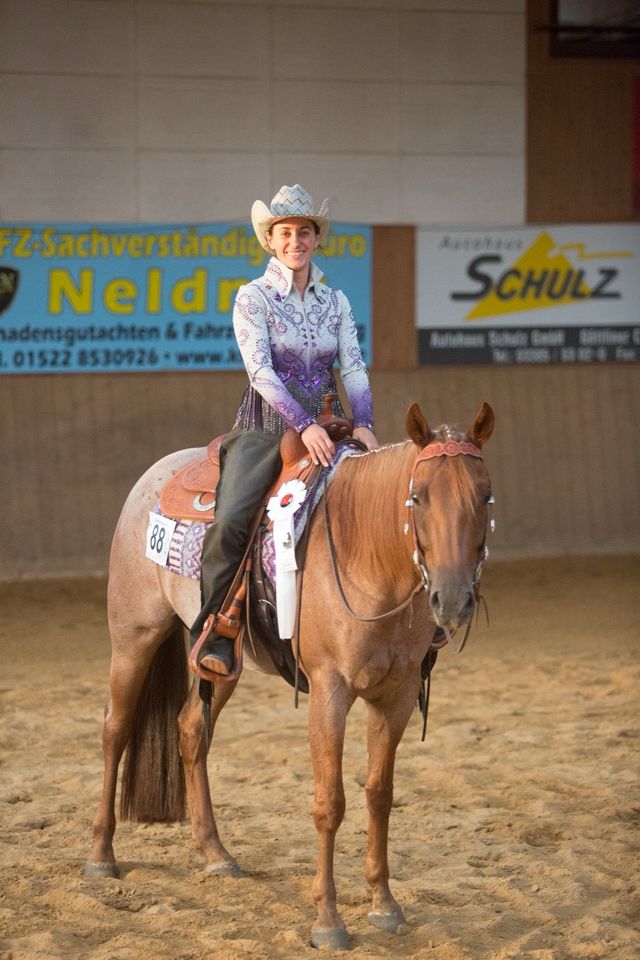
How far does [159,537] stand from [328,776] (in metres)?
1.12

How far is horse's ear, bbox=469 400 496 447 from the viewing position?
3.36 metres

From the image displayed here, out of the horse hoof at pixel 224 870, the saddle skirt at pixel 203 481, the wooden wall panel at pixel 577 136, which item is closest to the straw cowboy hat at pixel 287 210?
the saddle skirt at pixel 203 481

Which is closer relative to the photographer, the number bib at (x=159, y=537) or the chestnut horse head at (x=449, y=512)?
the chestnut horse head at (x=449, y=512)

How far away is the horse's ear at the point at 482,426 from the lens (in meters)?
3.36

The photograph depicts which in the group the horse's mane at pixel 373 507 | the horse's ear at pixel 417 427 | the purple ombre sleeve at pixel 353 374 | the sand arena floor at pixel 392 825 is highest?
the purple ombre sleeve at pixel 353 374

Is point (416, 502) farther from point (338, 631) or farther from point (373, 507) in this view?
point (338, 631)

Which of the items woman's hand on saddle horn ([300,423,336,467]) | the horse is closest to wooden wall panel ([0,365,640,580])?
the horse

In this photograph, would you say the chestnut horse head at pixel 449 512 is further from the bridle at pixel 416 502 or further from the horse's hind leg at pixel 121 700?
the horse's hind leg at pixel 121 700

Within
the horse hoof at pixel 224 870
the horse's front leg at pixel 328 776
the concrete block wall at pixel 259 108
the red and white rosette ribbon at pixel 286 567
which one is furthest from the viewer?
the concrete block wall at pixel 259 108

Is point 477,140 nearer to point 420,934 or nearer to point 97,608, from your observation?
point 97,608

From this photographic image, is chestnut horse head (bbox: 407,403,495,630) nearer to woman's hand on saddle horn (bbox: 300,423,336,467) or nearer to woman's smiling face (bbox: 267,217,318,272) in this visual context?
woman's hand on saddle horn (bbox: 300,423,336,467)

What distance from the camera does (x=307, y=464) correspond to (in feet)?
→ 12.8

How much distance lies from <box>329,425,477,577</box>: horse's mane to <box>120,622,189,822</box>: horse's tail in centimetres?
107

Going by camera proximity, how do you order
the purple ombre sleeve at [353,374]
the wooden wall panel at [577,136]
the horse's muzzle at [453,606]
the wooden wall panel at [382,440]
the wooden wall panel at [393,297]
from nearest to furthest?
the horse's muzzle at [453,606] < the purple ombre sleeve at [353,374] < the wooden wall panel at [382,440] < the wooden wall panel at [393,297] < the wooden wall panel at [577,136]
